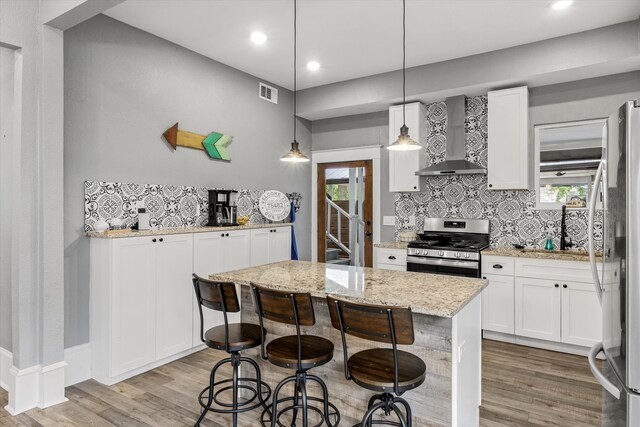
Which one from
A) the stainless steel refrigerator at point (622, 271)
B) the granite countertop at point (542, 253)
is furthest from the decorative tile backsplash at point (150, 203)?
the stainless steel refrigerator at point (622, 271)

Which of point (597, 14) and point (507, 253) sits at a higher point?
point (597, 14)

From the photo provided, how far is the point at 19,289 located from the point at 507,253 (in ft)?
13.8

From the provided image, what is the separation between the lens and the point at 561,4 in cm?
308

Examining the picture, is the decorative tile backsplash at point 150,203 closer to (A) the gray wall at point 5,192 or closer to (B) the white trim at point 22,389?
(A) the gray wall at point 5,192

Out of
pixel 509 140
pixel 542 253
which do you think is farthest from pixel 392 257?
pixel 509 140

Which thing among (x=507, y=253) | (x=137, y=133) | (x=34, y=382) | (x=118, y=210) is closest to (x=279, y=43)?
(x=137, y=133)

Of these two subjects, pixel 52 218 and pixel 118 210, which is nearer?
pixel 52 218

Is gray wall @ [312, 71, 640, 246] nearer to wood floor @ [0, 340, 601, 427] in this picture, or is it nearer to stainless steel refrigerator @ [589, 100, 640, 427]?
wood floor @ [0, 340, 601, 427]

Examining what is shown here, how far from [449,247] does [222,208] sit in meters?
2.47

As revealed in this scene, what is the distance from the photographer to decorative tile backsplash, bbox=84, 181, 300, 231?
3.17 m

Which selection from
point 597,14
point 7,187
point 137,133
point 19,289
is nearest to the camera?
point 19,289

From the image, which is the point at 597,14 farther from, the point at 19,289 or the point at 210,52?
the point at 19,289

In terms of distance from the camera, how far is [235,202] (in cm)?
430

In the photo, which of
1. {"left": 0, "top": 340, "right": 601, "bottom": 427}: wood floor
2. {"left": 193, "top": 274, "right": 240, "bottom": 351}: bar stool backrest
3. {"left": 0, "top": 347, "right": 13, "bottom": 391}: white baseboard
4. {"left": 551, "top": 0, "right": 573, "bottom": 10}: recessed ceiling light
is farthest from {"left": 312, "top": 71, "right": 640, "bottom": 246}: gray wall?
{"left": 0, "top": 347, "right": 13, "bottom": 391}: white baseboard
